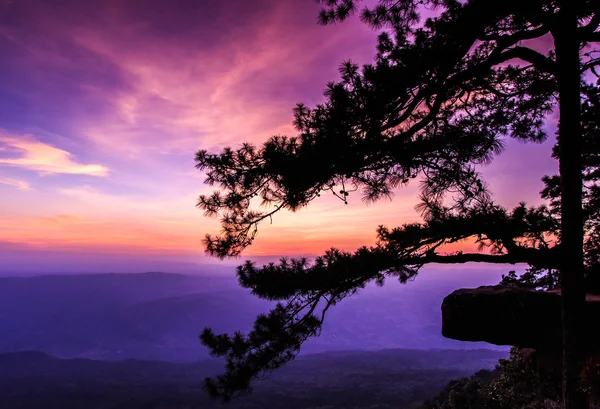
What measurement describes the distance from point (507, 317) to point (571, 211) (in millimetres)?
5074

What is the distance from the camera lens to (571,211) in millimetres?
5039

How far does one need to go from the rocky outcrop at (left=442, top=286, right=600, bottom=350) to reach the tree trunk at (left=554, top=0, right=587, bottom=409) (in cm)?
397

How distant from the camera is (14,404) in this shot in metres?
102

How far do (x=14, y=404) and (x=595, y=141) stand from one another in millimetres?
140156

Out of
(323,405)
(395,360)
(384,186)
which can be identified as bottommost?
(395,360)

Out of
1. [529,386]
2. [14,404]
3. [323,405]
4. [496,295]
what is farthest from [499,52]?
[14,404]

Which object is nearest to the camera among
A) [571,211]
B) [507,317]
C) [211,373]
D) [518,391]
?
[571,211]

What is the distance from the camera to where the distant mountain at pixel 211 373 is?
9281 centimetres

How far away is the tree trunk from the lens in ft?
16.0

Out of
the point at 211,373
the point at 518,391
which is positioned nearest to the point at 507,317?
the point at 518,391

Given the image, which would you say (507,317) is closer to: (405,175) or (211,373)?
(405,175)

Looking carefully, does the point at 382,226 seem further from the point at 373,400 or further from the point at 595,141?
the point at 373,400

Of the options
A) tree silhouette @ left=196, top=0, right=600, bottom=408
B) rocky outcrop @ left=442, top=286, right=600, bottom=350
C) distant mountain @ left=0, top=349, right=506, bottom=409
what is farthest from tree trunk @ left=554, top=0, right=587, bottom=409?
distant mountain @ left=0, top=349, right=506, bottom=409

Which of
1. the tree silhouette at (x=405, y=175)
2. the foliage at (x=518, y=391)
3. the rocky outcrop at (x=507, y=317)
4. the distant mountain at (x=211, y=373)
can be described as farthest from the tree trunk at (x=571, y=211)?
the distant mountain at (x=211, y=373)
